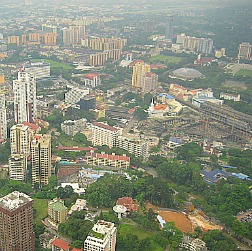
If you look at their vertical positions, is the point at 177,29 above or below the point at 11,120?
above

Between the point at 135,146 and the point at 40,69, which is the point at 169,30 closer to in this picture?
the point at 40,69

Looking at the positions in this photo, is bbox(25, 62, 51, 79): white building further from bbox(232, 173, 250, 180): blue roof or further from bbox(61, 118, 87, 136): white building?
bbox(232, 173, 250, 180): blue roof

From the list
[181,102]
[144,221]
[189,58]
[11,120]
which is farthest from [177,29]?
[144,221]

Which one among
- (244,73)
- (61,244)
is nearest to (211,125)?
(244,73)

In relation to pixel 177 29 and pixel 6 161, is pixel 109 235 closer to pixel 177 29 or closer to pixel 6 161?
pixel 6 161

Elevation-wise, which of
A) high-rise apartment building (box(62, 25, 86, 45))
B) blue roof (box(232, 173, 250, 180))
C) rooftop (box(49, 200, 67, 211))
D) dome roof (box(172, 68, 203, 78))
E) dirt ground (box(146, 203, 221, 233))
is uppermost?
high-rise apartment building (box(62, 25, 86, 45))

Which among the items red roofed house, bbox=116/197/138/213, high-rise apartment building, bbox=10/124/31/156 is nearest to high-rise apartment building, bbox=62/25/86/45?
high-rise apartment building, bbox=10/124/31/156

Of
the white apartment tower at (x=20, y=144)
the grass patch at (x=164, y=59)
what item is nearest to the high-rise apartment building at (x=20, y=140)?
the white apartment tower at (x=20, y=144)
